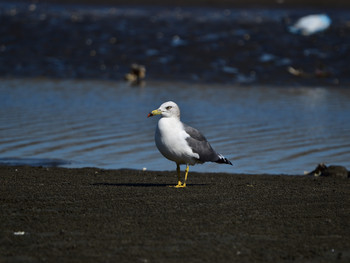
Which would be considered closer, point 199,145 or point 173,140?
point 173,140

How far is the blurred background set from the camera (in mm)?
13141

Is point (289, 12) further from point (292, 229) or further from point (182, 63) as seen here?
point (292, 229)

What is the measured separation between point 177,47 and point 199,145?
18.1 meters

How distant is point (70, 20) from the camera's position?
3200 centimetres

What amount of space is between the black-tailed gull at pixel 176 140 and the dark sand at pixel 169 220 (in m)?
0.41

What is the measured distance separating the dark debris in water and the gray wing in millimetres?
13836

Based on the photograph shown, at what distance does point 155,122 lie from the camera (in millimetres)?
16031

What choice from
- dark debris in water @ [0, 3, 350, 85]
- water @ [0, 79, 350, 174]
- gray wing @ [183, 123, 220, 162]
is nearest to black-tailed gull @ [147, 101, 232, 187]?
gray wing @ [183, 123, 220, 162]

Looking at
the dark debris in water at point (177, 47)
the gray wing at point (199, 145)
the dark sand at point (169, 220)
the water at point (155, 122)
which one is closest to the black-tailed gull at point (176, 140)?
the gray wing at point (199, 145)

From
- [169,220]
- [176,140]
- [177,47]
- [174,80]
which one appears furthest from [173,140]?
[177,47]

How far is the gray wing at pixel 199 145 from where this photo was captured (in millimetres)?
9070

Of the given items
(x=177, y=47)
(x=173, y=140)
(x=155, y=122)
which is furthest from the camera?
(x=177, y=47)

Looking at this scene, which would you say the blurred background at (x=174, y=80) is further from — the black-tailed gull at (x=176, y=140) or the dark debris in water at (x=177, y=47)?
the black-tailed gull at (x=176, y=140)

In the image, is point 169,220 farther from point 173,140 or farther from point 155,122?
point 155,122
